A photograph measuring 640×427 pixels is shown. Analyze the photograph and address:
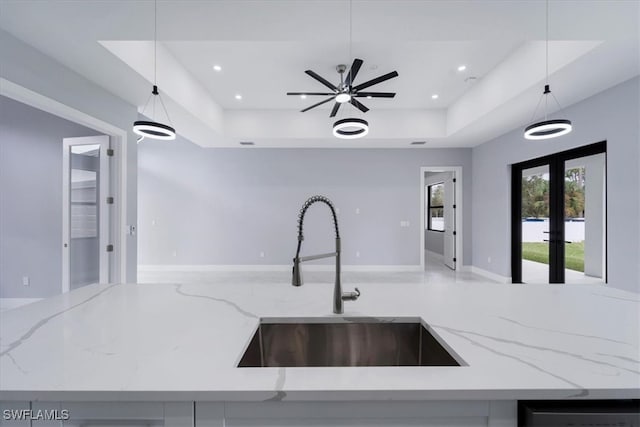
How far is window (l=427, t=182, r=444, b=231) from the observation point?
7777 millimetres

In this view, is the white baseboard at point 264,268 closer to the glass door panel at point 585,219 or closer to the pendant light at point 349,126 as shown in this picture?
the glass door panel at point 585,219

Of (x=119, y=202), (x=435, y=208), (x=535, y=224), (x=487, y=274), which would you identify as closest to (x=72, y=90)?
(x=119, y=202)

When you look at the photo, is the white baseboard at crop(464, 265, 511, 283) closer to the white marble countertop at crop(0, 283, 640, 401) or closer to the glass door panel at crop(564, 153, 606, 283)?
the glass door panel at crop(564, 153, 606, 283)

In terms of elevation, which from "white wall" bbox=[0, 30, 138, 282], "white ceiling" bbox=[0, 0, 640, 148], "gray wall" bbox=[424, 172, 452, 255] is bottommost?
"gray wall" bbox=[424, 172, 452, 255]

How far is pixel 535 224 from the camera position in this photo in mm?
4305

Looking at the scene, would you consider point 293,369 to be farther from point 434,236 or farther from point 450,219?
Result: point 434,236

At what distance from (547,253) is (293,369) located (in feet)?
16.2

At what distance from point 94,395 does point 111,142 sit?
11.6ft

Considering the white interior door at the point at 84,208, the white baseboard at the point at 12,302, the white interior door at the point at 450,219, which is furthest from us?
the white interior door at the point at 450,219

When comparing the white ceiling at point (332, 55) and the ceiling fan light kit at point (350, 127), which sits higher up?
the white ceiling at point (332, 55)

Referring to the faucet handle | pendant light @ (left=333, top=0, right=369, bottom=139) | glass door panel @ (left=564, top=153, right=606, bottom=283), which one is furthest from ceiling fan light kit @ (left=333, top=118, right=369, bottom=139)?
glass door panel @ (left=564, top=153, right=606, bottom=283)

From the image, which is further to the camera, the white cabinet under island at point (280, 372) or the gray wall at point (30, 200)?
the gray wall at point (30, 200)

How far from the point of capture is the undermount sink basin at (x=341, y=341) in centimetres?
103

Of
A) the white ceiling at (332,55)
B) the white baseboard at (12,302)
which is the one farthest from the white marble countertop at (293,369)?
the white baseboard at (12,302)
